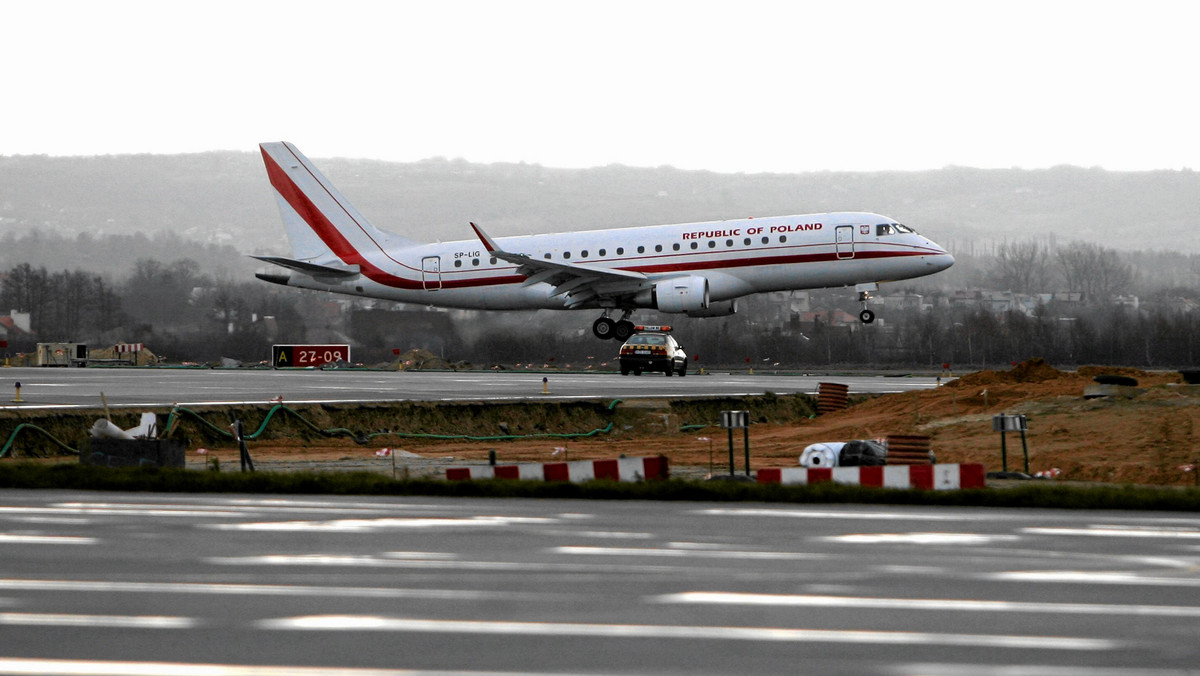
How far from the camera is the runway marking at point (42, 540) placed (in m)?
10.1

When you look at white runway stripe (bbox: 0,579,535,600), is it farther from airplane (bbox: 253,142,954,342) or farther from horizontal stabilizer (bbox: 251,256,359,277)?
horizontal stabilizer (bbox: 251,256,359,277)

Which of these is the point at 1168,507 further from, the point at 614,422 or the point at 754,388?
the point at 754,388

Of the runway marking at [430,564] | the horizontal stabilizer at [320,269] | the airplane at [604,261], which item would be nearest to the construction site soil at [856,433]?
the airplane at [604,261]

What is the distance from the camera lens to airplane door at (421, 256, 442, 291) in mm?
47844

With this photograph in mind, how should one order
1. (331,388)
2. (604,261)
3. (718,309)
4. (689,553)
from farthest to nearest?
1. (604,261)
2. (718,309)
3. (331,388)
4. (689,553)

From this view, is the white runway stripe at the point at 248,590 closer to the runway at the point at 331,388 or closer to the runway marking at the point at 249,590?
the runway marking at the point at 249,590

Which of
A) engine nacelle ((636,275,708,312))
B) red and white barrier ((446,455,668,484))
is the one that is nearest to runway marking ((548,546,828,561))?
red and white barrier ((446,455,668,484))

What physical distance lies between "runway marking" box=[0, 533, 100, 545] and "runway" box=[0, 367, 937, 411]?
1893 centimetres

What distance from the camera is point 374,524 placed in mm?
11648

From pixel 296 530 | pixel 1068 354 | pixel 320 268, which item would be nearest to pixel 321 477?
pixel 296 530

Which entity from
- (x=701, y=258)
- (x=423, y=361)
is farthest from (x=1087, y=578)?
(x=423, y=361)

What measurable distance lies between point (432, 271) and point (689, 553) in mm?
38863

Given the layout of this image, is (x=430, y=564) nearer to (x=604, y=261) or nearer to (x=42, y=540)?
(x=42, y=540)

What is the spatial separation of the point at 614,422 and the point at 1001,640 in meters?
25.2
